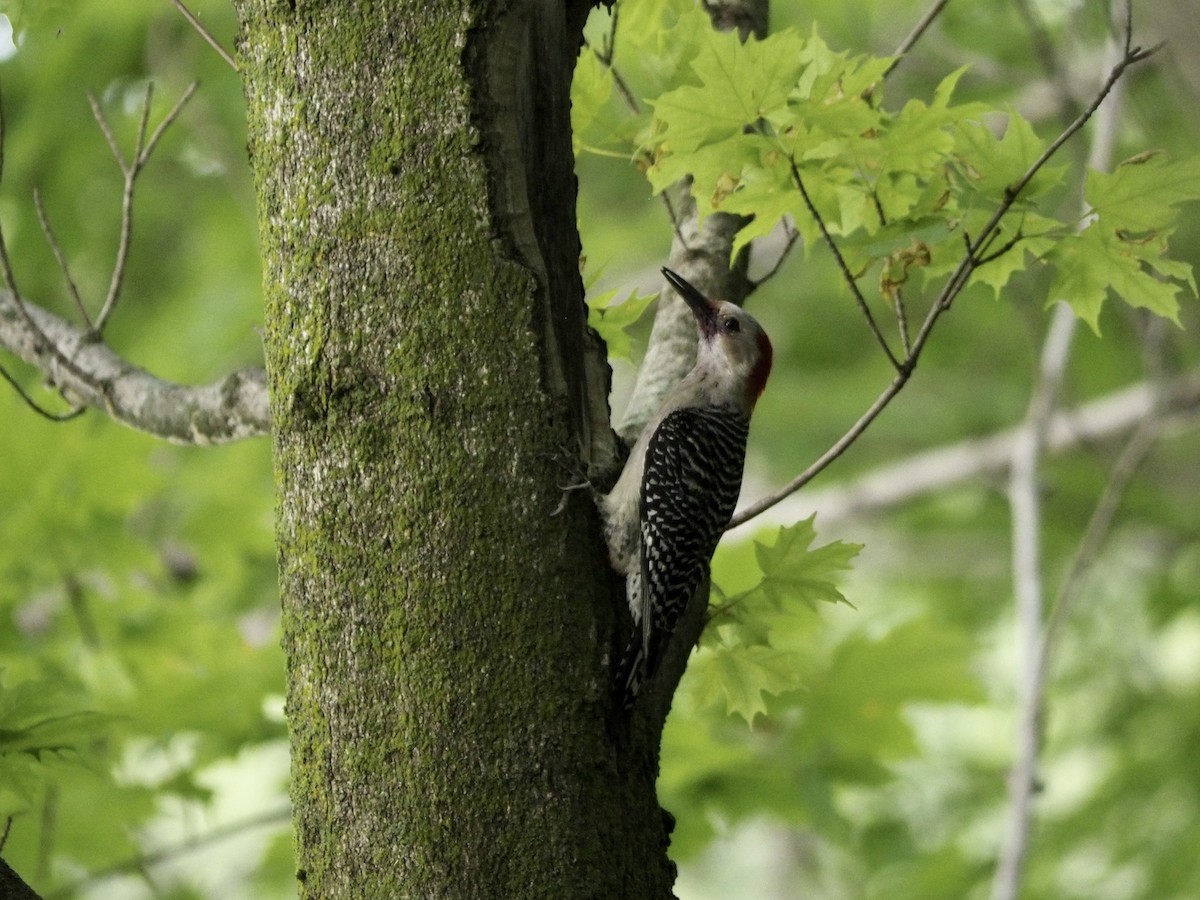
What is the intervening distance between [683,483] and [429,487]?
1.44m

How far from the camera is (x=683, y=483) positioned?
344 centimetres

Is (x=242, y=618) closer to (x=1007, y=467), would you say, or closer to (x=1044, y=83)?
(x=1007, y=467)

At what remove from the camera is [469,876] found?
1970 mm

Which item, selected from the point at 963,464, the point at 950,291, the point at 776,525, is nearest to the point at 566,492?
the point at 950,291

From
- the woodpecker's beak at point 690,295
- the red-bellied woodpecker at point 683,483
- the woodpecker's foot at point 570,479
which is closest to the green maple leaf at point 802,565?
the red-bellied woodpecker at point 683,483

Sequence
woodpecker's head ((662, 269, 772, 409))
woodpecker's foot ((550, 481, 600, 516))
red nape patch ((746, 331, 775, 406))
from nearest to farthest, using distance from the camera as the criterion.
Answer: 1. woodpecker's foot ((550, 481, 600, 516))
2. woodpecker's head ((662, 269, 772, 409))
3. red nape patch ((746, 331, 775, 406))

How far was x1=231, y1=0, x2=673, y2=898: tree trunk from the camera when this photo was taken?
6.59ft

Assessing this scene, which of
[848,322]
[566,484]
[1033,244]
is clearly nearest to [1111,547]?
[848,322]

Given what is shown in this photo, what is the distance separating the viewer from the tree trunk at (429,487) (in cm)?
201

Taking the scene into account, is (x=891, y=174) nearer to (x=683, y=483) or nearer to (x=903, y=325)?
(x=903, y=325)

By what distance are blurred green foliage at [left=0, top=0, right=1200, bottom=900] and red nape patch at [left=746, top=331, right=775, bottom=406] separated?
0.49m

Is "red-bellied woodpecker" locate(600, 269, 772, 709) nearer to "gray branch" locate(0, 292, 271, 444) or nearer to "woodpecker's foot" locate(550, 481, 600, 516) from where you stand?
"woodpecker's foot" locate(550, 481, 600, 516)

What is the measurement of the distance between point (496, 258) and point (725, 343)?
1938 millimetres

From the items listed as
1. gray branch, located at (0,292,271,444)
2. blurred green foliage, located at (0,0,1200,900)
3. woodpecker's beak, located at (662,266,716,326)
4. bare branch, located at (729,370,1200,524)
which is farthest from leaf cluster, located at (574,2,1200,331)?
bare branch, located at (729,370,1200,524)
